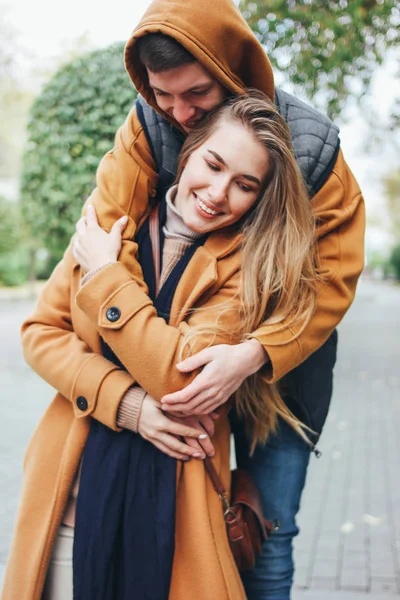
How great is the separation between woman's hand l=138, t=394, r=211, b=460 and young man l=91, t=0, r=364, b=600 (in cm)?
6

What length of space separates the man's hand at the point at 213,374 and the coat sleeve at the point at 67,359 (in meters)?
0.17

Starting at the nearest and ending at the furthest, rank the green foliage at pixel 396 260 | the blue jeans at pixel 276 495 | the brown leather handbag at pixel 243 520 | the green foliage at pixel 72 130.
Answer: the brown leather handbag at pixel 243 520, the blue jeans at pixel 276 495, the green foliage at pixel 72 130, the green foliage at pixel 396 260

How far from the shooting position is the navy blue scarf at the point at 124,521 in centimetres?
187

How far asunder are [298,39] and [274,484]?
3373 millimetres

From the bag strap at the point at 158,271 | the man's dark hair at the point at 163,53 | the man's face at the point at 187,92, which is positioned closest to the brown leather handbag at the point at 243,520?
the bag strap at the point at 158,271

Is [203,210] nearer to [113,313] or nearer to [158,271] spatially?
[158,271]

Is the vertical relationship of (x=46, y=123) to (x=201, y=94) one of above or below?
below

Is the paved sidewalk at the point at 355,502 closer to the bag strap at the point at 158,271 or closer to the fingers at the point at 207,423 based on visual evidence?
the bag strap at the point at 158,271

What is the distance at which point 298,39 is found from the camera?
4.73 metres

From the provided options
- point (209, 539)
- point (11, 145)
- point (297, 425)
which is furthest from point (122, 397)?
point (11, 145)

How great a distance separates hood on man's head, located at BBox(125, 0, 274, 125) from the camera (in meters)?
1.82

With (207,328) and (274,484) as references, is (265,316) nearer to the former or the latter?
(207,328)

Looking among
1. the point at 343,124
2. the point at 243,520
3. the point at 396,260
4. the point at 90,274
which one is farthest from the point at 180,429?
the point at 396,260

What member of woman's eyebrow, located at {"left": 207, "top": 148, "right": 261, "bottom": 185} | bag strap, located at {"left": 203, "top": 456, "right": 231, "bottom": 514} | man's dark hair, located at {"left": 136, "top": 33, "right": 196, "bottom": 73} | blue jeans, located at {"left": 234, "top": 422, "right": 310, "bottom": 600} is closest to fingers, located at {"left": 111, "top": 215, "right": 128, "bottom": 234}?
woman's eyebrow, located at {"left": 207, "top": 148, "right": 261, "bottom": 185}
